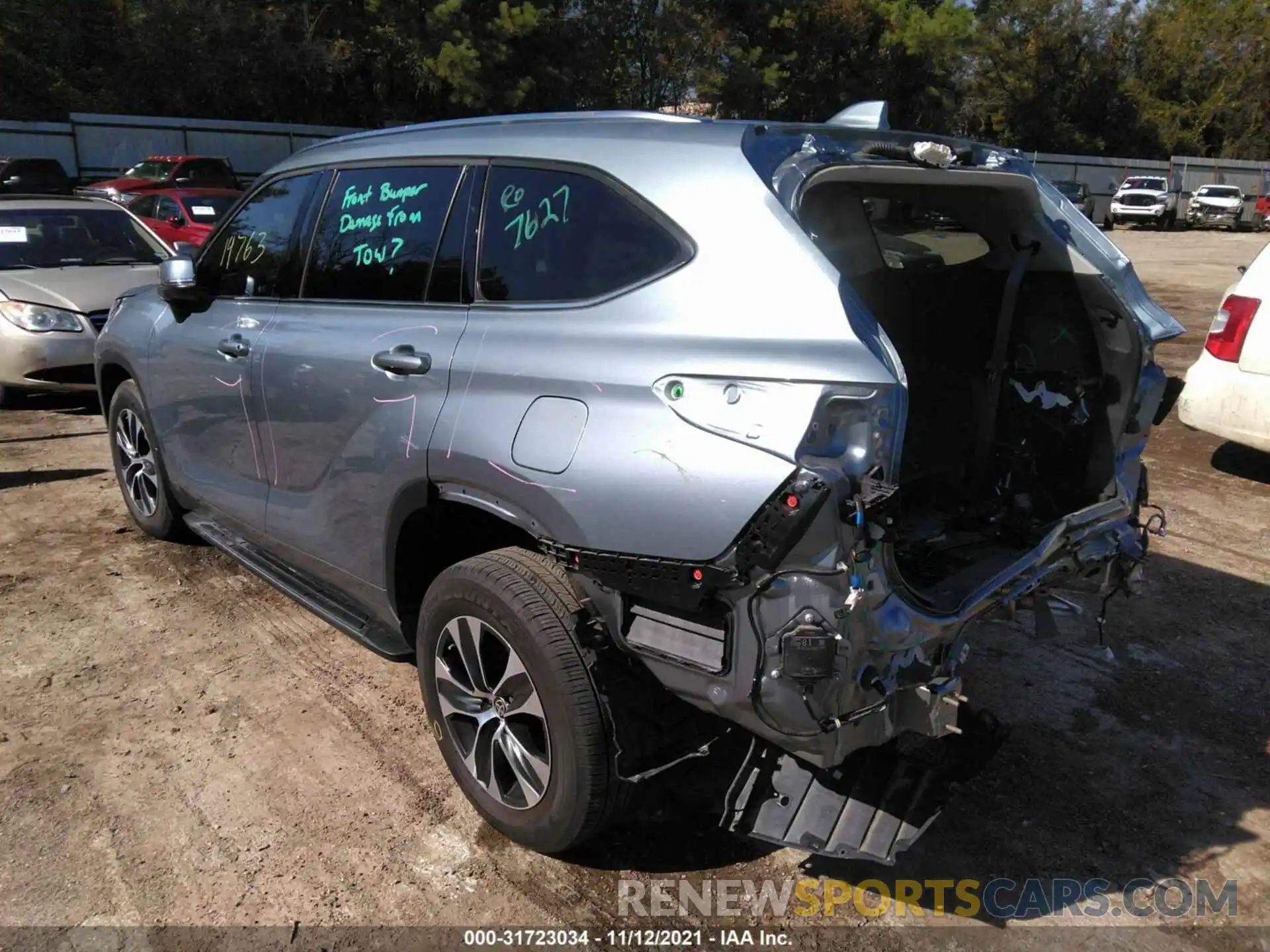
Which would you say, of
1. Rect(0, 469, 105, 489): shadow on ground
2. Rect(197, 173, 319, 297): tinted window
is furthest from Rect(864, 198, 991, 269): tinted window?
Rect(0, 469, 105, 489): shadow on ground

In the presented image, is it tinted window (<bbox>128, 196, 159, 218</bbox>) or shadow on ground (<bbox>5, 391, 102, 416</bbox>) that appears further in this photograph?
tinted window (<bbox>128, 196, 159, 218</bbox>)

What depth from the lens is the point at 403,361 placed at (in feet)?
10.0

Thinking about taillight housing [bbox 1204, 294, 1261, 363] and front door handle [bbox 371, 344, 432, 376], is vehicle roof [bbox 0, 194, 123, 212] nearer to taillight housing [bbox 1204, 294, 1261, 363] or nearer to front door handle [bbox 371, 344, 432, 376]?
front door handle [bbox 371, 344, 432, 376]

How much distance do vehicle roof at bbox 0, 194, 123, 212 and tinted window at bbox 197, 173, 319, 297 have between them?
216 inches

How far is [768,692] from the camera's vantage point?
7.46ft

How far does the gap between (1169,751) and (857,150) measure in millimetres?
2320

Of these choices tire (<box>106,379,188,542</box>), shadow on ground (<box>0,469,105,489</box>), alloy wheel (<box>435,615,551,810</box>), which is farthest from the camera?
shadow on ground (<box>0,469,105,489</box>)

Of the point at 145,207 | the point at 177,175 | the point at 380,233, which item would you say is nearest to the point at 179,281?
the point at 380,233

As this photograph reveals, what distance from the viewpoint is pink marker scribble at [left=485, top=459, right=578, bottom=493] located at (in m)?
2.52

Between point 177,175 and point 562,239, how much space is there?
2053 centimetres

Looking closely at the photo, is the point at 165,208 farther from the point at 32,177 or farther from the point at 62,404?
the point at 62,404

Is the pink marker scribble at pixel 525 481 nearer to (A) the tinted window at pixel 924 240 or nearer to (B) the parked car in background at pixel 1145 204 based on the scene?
(A) the tinted window at pixel 924 240

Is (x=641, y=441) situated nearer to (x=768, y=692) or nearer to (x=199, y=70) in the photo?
→ (x=768, y=692)

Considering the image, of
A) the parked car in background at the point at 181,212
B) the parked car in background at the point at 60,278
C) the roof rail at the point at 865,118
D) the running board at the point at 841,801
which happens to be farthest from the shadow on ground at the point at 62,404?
the running board at the point at 841,801
